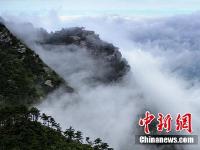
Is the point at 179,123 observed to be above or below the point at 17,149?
above

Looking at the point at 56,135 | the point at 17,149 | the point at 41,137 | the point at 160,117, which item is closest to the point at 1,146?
the point at 17,149

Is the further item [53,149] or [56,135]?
[56,135]

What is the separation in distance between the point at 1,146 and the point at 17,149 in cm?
526

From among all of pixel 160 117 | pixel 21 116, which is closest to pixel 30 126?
pixel 21 116

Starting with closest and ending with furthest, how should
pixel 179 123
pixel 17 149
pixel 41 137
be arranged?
pixel 17 149
pixel 41 137
pixel 179 123

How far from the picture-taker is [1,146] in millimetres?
149125

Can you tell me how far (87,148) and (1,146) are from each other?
1473 inches

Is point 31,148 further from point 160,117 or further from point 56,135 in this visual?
point 160,117

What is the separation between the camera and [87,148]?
575 feet

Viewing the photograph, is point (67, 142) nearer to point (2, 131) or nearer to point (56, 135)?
point (56, 135)

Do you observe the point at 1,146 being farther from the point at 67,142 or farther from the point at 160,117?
the point at 160,117

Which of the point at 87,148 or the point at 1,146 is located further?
the point at 87,148

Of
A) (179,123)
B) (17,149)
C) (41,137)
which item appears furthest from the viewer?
(179,123)

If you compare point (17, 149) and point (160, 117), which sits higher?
point (160, 117)
